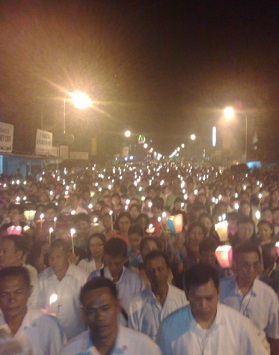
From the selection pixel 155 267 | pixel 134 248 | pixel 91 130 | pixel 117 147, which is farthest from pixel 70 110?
pixel 117 147

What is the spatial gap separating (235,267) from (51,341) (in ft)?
6.23

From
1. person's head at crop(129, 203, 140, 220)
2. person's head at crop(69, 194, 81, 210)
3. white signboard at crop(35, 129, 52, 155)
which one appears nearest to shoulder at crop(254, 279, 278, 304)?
person's head at crop(129, 203, 140, 220)

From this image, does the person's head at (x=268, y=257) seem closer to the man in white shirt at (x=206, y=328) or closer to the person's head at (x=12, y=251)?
the man in white shirt at (x=206, y=328)

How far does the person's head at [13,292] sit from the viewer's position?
3.88 m

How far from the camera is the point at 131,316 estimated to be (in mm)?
4461

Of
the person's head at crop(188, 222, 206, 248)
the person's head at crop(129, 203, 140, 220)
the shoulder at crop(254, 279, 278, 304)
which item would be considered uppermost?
the person's head at crop(129, 203, 140, 220)

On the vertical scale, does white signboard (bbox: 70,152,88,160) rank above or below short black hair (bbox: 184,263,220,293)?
above

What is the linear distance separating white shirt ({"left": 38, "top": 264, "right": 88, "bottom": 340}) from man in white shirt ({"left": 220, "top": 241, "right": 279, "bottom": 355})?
1.38m

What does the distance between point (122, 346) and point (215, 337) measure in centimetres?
69

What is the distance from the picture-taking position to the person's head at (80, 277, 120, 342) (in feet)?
10.8

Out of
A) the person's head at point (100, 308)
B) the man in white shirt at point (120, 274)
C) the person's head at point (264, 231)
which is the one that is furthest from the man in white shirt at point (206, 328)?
the person's head at point (264, 231)

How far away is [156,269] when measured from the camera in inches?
189

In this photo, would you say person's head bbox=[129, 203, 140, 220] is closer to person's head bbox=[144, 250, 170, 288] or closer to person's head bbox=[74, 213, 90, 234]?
person's head bbox=[74, 213, 90, 234]

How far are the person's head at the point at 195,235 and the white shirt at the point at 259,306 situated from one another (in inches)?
107
